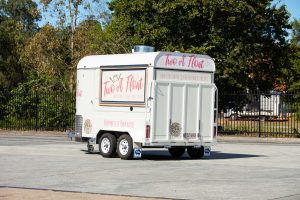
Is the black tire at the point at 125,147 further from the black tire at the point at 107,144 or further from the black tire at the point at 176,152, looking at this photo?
the black tire at the point at 176,152

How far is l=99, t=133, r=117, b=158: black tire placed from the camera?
803 inches

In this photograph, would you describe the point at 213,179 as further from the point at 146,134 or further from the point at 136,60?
the point at 136,60

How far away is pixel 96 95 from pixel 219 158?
4.39m

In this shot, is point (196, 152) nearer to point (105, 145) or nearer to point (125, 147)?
point (125, 147)

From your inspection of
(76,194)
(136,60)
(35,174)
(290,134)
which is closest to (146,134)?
(136,60)

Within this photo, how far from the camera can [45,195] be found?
11.9 m

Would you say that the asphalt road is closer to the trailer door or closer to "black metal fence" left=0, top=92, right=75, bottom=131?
the trailer door

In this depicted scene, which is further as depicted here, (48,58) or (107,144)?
(48,58)

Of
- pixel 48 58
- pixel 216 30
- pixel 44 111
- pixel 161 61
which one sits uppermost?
pixel 216 30

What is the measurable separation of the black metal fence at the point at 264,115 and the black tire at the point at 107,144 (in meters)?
15.2

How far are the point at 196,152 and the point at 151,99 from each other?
2847mm

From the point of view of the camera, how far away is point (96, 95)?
2122 cm

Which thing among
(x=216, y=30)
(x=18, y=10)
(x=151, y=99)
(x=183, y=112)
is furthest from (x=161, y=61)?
(x=18, y=10)

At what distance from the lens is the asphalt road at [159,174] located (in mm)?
12695
